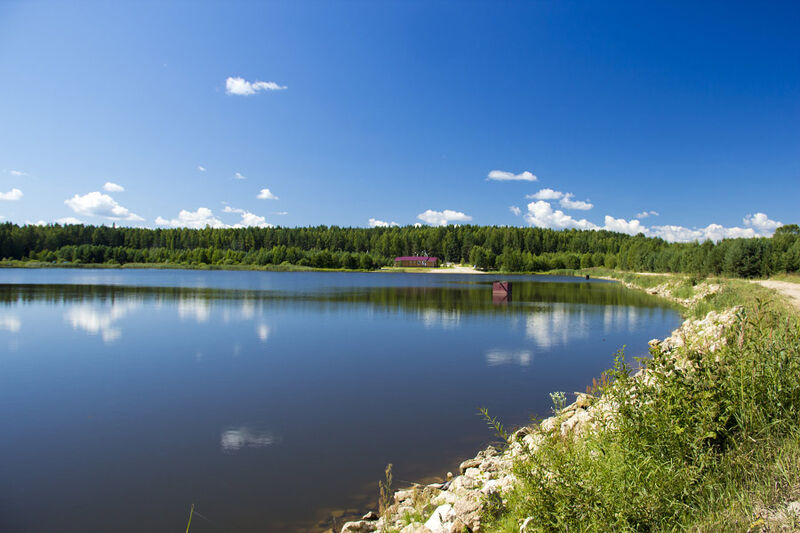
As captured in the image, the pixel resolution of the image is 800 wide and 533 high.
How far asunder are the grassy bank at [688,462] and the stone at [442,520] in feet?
1.43

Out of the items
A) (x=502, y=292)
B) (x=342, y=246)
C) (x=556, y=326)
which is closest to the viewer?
(x=556, y=326)

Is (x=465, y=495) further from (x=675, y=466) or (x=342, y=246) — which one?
(x=342, y=246)

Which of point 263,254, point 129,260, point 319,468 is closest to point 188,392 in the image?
point 319,468

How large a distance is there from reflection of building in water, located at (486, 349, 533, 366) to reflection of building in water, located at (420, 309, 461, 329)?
6.18 m

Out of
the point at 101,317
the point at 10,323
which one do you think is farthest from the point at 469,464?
the point at 10,323

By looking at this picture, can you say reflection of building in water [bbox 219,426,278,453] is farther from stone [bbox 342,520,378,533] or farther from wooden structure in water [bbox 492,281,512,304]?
wooden structure in water [bbox 492,281,512,304]

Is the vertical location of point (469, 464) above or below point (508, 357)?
above

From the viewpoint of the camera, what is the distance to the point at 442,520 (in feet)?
15.4

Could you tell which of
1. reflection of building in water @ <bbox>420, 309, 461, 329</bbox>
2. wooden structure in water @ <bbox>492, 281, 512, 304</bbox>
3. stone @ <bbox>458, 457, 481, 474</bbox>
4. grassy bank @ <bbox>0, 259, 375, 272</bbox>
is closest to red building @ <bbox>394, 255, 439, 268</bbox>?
grassy bank @ <bbox>0, 259, 375, 272</bbox>

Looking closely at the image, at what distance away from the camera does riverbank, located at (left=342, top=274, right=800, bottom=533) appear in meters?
3.39

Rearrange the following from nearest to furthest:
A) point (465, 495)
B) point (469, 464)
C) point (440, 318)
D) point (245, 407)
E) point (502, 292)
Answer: point (465, 495) → point (469, 464) → point (245, 407) → point (440, 318) → point (502, 292)

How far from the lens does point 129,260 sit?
127688 mm

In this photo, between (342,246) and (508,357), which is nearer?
(508,357)

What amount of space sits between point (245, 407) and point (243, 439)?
6.22ft
